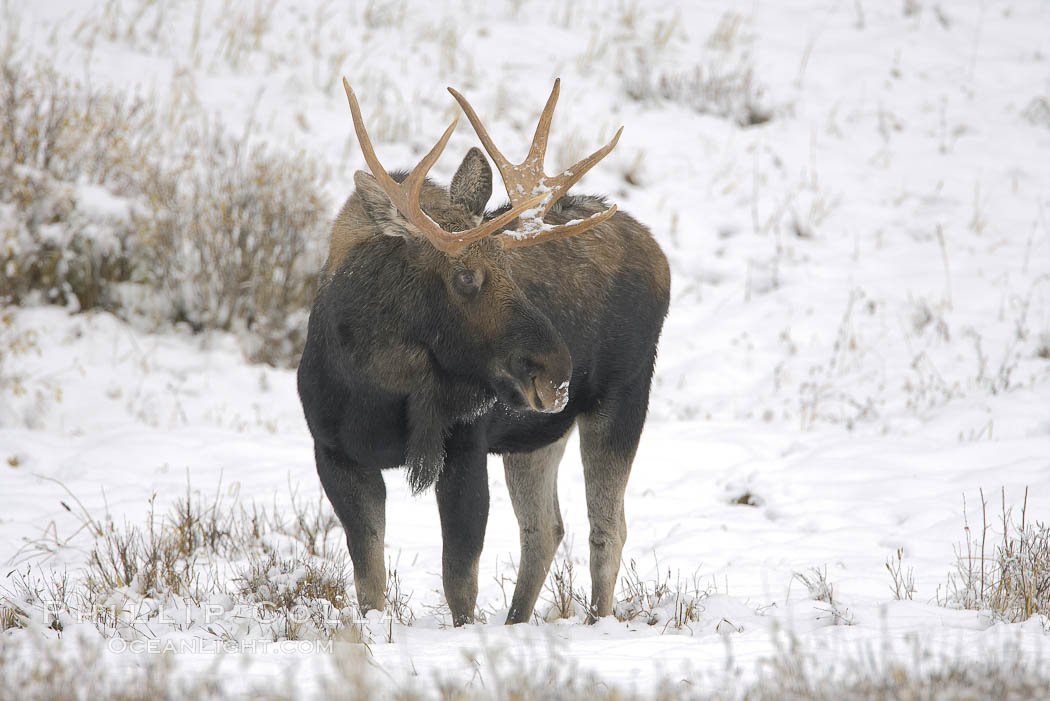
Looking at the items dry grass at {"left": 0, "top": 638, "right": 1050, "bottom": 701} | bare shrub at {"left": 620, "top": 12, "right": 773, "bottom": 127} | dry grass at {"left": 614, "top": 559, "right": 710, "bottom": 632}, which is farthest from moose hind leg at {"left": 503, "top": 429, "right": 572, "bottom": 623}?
bare shrub at {"left": 620, "top": 12, "right": 773, "bottom": 127}

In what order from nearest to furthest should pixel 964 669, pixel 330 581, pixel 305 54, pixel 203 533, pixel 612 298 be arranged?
pixel 964 669 → pixel 330 581 → pixel 612 298 → pixel 203 533 → pixel 305 54

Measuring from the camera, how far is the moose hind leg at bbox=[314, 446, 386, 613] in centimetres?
421

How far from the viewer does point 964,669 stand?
2.63 meters

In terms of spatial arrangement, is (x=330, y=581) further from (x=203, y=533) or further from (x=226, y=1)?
(x=226, y=1)

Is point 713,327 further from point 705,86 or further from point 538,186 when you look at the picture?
point 538,186

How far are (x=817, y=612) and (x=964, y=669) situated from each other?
5.35 feet

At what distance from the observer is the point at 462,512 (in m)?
4.19

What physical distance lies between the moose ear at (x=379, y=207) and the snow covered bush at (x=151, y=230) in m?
A: 5.21

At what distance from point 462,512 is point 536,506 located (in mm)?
1040

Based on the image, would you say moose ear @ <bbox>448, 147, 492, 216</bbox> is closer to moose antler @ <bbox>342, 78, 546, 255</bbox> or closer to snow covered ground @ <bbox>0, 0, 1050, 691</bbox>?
moose antler @ <bbox>342, 78, 546, 255</bbox>

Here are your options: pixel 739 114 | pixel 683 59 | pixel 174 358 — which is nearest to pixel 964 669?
pixel 174 358

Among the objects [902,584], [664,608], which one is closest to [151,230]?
[664,608]

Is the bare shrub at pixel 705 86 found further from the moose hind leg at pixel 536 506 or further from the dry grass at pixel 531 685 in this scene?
the dry grass at pixel 531 685

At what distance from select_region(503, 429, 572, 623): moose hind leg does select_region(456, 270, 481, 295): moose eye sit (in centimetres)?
122
